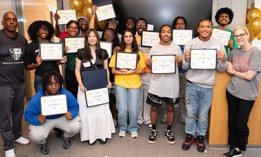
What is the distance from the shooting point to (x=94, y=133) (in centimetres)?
299

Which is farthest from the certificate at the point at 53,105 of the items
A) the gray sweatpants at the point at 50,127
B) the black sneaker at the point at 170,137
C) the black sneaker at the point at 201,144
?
the black sneaker at the point at 201,144

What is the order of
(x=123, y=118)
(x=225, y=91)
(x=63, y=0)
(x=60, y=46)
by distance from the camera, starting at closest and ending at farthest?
(x=225, y=91), (x=60, y=46), (x=123, y=118), (x=63, y=0)

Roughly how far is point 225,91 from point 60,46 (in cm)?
201

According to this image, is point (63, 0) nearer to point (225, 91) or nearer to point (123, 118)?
point (123, 118)

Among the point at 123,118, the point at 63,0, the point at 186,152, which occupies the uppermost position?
the point at 63,0

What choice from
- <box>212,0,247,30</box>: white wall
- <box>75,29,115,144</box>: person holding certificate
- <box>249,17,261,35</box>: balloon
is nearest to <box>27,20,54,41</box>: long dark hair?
<box>75,29,115,144</box>: person holding certificate

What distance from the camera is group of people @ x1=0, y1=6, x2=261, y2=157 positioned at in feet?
8.29

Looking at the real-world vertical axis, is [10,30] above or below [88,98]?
above

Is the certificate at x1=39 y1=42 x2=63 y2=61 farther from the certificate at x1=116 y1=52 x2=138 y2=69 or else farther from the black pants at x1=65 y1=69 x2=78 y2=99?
the certificate at x1=116 y1=52 x2=138 y2=69

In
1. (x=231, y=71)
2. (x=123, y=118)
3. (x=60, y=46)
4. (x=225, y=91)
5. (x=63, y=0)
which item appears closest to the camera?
(x=231, y=71)

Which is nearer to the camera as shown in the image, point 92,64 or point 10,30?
point 10,30

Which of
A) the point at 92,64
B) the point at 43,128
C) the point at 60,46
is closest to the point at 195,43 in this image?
the point at 92,64

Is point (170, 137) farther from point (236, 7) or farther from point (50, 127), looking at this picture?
point (236, 7)

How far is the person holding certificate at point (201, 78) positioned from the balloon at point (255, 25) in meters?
1.58
